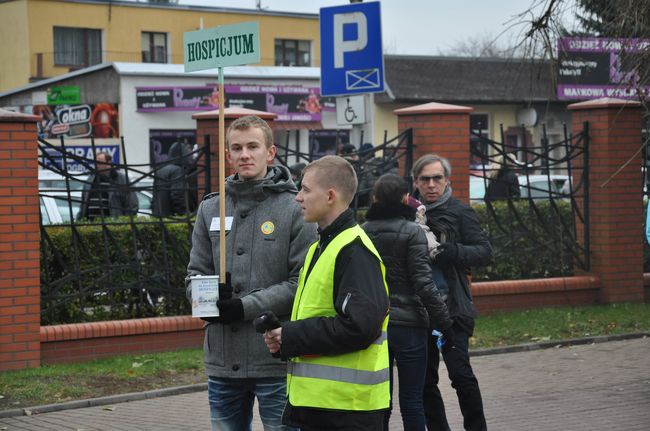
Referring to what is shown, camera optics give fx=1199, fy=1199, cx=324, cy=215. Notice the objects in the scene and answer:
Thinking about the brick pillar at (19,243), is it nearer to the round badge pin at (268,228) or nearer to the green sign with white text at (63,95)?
the round badge pin at (268,228)

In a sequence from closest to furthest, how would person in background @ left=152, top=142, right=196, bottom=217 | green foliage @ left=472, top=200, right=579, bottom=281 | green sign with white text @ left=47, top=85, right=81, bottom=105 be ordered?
person in background @ left=152, top=142, right=196, bottom=217 → green foliage @ left=472, top=200, right=579, bottom=281 → green sign with white text @ left=47, top=85, right=81, bottom=105

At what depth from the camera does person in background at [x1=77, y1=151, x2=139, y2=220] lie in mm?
11203

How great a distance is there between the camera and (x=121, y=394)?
30.7 ft

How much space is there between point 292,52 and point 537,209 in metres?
43.2

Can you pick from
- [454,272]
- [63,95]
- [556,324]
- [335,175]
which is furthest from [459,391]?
[63,95]

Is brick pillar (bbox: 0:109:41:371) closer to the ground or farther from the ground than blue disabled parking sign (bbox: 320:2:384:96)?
closer to the ground

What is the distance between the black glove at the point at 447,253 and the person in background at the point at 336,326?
2.80 metres

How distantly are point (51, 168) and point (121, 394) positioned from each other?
8.47ft

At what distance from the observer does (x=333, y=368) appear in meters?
4.58

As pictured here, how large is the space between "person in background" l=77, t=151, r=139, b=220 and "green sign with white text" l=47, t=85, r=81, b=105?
2980cm

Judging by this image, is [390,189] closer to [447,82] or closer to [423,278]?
[423,278]

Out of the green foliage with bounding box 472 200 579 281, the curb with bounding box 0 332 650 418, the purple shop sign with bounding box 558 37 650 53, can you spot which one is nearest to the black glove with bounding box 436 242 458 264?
the curb with bounding box 0 332 650 418

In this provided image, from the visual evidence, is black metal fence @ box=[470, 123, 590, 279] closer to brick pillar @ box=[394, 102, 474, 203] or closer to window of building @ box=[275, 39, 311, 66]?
brick pillar @ box=[394, 102, 474, 203]

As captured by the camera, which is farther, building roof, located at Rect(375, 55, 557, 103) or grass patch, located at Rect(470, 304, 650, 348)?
building roof, located at Rect(375, 55, 557, 103)
